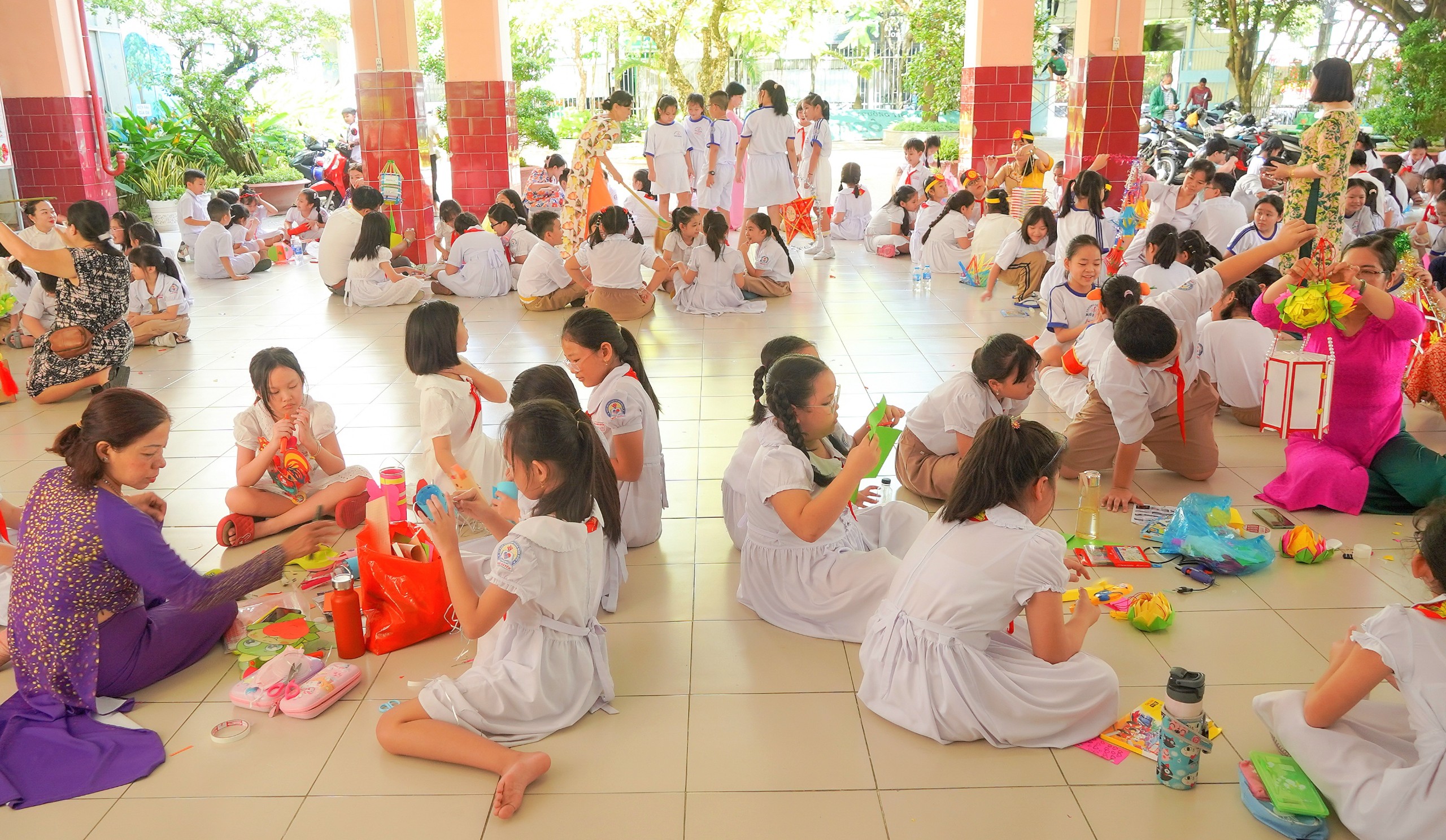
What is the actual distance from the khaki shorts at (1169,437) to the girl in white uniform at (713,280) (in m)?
3.67

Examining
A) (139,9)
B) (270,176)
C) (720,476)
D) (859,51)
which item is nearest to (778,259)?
(720,476)

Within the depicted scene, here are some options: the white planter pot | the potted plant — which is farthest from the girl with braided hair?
the potted plant

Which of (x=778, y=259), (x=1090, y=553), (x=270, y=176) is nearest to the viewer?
(x=1090, y=553)

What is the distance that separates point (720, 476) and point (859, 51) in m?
22.2

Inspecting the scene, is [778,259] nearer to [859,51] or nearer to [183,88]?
[183,88]

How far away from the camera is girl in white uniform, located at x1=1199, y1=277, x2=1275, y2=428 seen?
5.25 meters

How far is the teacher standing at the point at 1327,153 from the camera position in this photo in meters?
4.16

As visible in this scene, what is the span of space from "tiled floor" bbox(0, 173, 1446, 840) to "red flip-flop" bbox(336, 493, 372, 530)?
347 millimetres

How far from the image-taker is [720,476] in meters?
4.87

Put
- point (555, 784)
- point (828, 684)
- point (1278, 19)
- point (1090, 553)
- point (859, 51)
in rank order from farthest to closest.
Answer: point (859, 51), point (1278, 19), point (1090, 553), point (828, 684), point (555, 784)

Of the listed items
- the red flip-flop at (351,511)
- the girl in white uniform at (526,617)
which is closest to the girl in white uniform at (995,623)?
the girl in white uniform at (526,617)

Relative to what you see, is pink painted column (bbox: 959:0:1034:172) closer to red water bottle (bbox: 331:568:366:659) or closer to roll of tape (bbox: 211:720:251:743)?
red water bottle (bbox: 331:568:366:659)

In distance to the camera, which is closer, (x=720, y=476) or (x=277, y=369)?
(x=277, y=369)

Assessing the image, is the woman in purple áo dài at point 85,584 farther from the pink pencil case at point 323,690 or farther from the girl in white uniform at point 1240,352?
the girl in white uniform at point 1240,352
